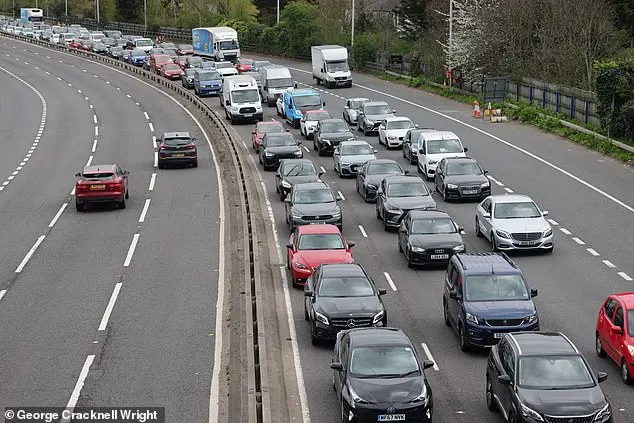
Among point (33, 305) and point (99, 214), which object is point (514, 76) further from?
point (33, 305)

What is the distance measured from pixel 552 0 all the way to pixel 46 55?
216ft

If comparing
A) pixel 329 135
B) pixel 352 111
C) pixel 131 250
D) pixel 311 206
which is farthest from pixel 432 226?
pixel 352 111

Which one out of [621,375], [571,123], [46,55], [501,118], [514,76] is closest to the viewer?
[621,375]

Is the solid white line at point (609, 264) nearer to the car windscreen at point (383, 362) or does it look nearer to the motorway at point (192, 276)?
the motorway at point (192, 276)

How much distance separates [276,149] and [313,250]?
725 inches

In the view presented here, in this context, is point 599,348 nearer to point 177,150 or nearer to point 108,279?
point 108,279

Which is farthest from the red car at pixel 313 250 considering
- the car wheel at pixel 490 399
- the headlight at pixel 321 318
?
the car wheel at pixel 490 399

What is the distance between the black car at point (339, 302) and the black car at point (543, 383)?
158 inches

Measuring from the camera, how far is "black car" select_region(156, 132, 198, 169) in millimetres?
48156

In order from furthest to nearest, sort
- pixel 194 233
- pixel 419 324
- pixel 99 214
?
1. pixel 99 214
2. pixel 194 233
3. pixel 419 324

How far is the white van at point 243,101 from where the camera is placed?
6156cm

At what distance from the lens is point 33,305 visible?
26.8 meters

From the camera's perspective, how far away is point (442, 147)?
44281 millimetres

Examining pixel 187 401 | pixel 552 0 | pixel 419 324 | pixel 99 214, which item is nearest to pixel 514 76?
pixel 552 0
